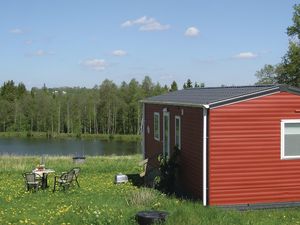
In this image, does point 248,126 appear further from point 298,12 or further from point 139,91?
point 139,91

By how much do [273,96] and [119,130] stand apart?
82574 mm

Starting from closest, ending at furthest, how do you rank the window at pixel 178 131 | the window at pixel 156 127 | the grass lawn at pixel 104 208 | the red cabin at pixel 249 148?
1. the grass lawn at pixel 104 208
2. the red cabin at pixel 249 148
3. the window at pixel 178 131
4. the window at pixel 156 127

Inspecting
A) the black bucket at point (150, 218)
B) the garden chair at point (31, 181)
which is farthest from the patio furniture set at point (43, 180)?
the black bucket at point (150, 218)

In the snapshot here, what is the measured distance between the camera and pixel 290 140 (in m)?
12.8

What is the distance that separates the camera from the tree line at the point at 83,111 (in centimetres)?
9138

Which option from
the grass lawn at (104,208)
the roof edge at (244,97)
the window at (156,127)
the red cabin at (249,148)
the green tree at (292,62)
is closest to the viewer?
the grass lawn at (104,208)

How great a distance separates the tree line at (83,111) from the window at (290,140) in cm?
7706

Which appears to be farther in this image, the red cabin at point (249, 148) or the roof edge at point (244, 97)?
the red cabin at point (249, 148)

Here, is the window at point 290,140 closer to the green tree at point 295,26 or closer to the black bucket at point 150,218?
the black bucket at point 150,218

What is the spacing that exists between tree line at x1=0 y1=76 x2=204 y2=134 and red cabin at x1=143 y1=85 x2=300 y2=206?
77111 millimetres

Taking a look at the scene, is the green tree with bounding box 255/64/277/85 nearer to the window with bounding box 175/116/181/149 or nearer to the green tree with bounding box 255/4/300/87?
the green tree with bounding box 255/4/300/87

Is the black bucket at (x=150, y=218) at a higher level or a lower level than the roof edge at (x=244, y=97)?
lower

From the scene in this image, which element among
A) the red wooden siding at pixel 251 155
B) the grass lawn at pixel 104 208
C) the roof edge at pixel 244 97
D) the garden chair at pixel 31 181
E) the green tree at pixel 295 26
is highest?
the green tree at pixel 295 26

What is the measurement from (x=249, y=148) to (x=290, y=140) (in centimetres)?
120
